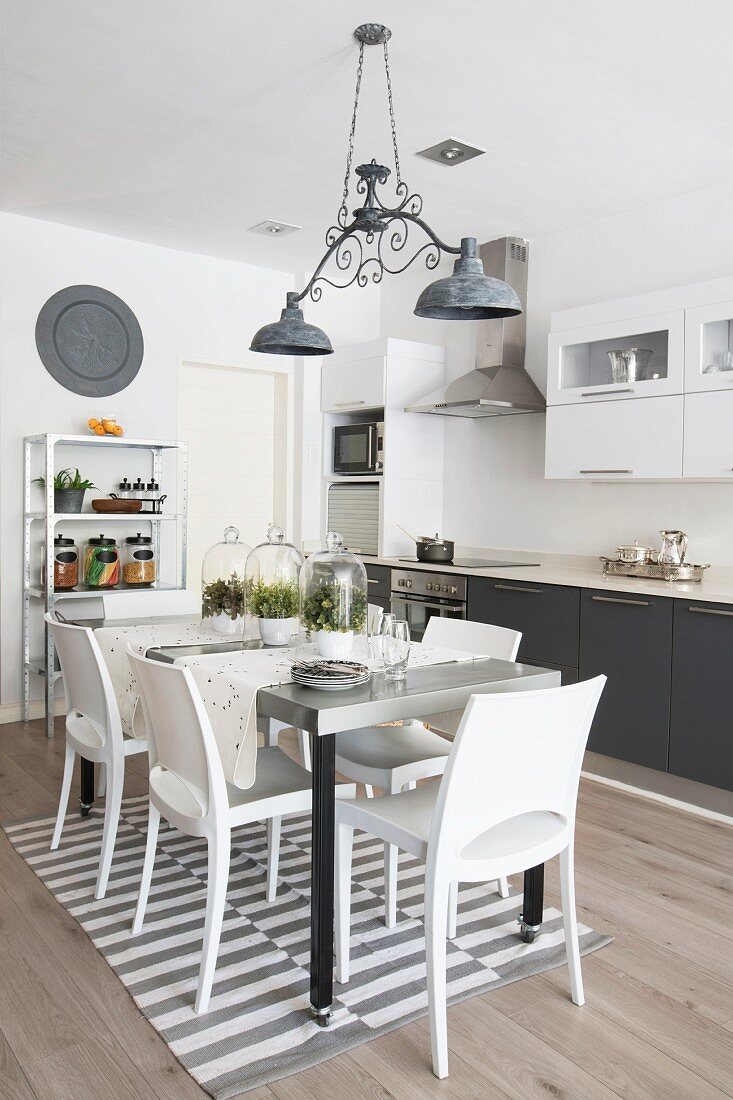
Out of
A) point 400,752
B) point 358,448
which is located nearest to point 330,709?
point 400,752

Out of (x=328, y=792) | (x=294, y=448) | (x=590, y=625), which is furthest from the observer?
(x=294, y=448)

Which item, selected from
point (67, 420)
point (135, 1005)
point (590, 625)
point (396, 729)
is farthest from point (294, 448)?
point (135, 1005)

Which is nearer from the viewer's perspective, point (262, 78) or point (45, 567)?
point (262, 78)

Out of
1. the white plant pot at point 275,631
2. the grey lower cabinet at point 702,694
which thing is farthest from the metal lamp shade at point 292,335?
the grey lower cabinet at point 702,694

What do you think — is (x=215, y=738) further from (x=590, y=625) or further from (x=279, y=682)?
(x=590, y=625)

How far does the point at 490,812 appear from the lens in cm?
189

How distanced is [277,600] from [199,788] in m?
0.78

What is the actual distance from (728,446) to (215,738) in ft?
7.91

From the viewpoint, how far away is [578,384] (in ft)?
13.6

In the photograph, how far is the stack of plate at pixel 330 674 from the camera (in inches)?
83.9

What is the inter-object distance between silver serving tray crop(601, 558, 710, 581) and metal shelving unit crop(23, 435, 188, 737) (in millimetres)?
2125

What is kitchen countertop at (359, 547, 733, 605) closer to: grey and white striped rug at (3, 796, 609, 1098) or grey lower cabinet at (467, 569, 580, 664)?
grey lower cabinet at (467, 569, 580, 664)

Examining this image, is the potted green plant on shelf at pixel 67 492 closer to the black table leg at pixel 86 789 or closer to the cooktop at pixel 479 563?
the black table leg at pixel 86 789

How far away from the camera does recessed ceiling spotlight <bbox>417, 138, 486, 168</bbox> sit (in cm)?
345
